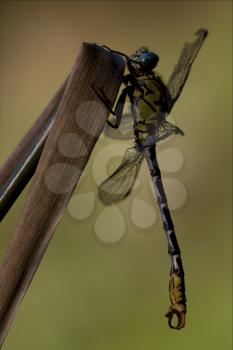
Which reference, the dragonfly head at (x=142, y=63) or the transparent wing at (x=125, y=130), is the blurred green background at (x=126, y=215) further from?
the dragonfly head at (x=142, y=63)

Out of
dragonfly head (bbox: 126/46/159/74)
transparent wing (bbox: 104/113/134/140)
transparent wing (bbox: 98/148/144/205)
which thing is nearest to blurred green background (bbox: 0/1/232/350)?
transparent wing (bbox: 98/148/144/205)

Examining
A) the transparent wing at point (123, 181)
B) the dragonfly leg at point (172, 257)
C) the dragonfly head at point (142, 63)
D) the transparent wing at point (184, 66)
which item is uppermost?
the transparent wing at point (184, 66)

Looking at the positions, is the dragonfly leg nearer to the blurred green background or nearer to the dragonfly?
the dragonfly

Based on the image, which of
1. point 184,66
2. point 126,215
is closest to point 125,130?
point 184,66

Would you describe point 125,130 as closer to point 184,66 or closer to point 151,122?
point 151,122

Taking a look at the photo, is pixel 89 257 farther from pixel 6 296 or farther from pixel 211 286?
pixel 6 296

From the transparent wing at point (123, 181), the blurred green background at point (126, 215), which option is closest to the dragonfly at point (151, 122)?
the transparent wing at point (123, 181)

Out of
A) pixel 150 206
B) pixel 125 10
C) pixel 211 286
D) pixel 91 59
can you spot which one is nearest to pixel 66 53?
pixel 125 10
